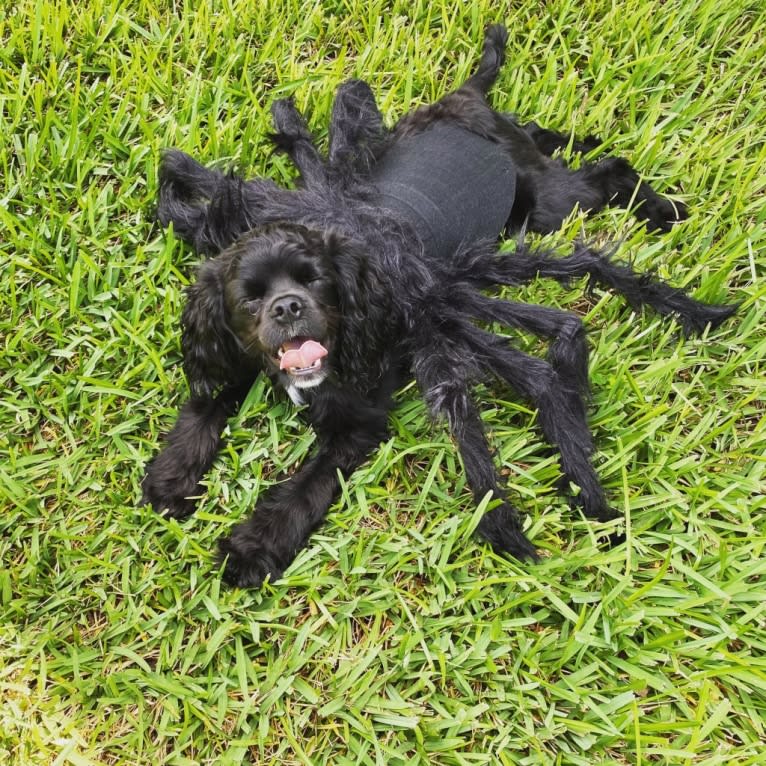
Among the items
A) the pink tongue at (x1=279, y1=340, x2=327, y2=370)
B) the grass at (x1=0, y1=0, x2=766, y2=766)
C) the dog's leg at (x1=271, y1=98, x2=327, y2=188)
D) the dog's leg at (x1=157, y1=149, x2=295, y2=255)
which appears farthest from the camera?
the dog's leg at (x1=271, y1=98, x2=327, y2=188)

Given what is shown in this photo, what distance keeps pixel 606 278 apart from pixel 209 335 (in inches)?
61.2

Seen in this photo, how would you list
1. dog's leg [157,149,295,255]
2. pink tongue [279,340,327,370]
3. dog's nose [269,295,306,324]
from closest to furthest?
dog's nose [269,295,306,324] → pink tongue [279,340,327,370] → dog's leg [157,149,295,255]

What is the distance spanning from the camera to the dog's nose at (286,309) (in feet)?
8.30

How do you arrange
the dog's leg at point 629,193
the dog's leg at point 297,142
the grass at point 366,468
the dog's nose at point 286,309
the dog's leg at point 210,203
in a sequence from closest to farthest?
the grass at point 366,468, the dog's nose at point 286,309, the dog's leg at point 210,203, the dog's leg at point 297,142, the dog's leg at point 629,193

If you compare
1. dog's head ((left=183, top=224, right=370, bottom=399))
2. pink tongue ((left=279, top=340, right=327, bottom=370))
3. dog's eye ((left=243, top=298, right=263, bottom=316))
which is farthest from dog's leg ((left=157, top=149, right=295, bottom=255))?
pink tongue ((left=279, top=340, right=327, bottom=370))

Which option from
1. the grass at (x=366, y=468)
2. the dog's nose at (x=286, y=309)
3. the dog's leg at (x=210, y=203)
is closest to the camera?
the grass at (x=366, y=468)

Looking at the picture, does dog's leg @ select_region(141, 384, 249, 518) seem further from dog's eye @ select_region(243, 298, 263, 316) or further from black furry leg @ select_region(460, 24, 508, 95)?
black furry leg @ select_region(460, 24, 508, 95)

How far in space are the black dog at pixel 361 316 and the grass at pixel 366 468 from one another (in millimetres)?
114

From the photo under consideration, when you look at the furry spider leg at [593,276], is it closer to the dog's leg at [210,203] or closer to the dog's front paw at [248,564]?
the dog's leg at [210,203]

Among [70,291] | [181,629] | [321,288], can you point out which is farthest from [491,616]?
[70,291]

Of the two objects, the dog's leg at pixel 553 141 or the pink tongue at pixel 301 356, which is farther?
the dog's leg at pixel 553 141

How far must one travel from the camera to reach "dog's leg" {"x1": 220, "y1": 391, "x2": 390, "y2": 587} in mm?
2646

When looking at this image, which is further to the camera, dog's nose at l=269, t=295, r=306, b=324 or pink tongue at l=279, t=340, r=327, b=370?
pink tongue at l=279, t=340, r=327, b=370

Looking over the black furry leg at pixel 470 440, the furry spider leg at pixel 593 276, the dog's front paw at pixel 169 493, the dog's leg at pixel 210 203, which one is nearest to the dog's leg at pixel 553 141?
the furry spider leg at pixel 593 276
